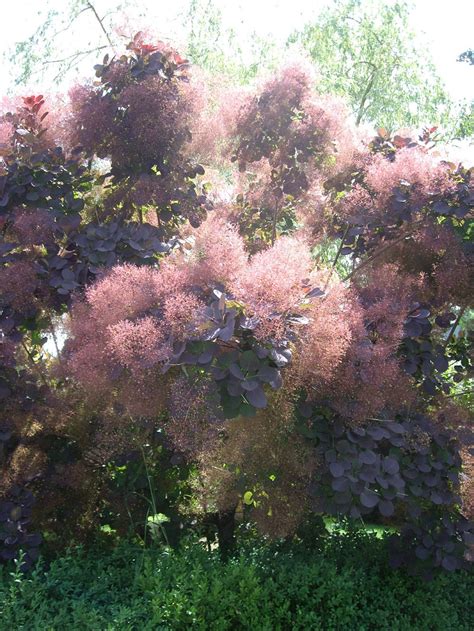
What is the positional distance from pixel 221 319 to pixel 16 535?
1.51 m

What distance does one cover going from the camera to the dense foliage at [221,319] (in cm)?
271

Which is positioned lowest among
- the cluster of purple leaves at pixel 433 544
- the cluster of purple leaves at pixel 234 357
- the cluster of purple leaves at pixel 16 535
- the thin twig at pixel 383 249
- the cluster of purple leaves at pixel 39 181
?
the cluster of purple leaves at pixel 433 544

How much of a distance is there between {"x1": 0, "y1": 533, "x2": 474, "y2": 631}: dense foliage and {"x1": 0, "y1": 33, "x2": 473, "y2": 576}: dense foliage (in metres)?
0.22

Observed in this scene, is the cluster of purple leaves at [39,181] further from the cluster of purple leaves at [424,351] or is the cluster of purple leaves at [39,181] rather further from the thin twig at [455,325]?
the thin twig at [455,325]

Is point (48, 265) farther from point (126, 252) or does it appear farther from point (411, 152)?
point (411, 152)

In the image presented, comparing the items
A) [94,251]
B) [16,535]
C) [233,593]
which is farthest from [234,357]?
[16,535]

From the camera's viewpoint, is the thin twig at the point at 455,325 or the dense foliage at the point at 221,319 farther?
the thin twig at the point at 455,325

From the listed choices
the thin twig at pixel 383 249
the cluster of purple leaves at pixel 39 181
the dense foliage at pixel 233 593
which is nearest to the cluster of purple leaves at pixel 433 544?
the dense foliage at pixel 233 593

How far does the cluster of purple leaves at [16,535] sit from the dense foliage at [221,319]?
0.06 feet

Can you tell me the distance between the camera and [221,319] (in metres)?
2.49

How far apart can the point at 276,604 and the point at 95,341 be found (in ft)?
4.47

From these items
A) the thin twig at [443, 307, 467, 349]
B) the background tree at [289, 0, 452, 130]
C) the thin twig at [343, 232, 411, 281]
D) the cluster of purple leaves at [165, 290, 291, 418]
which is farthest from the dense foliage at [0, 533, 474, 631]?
the background tree at [289, 0, 452, 130]

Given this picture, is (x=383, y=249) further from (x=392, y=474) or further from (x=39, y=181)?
(x=39, y=181)

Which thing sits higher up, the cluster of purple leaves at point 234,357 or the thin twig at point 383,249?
the cluster of purple leaves at point 234,357
